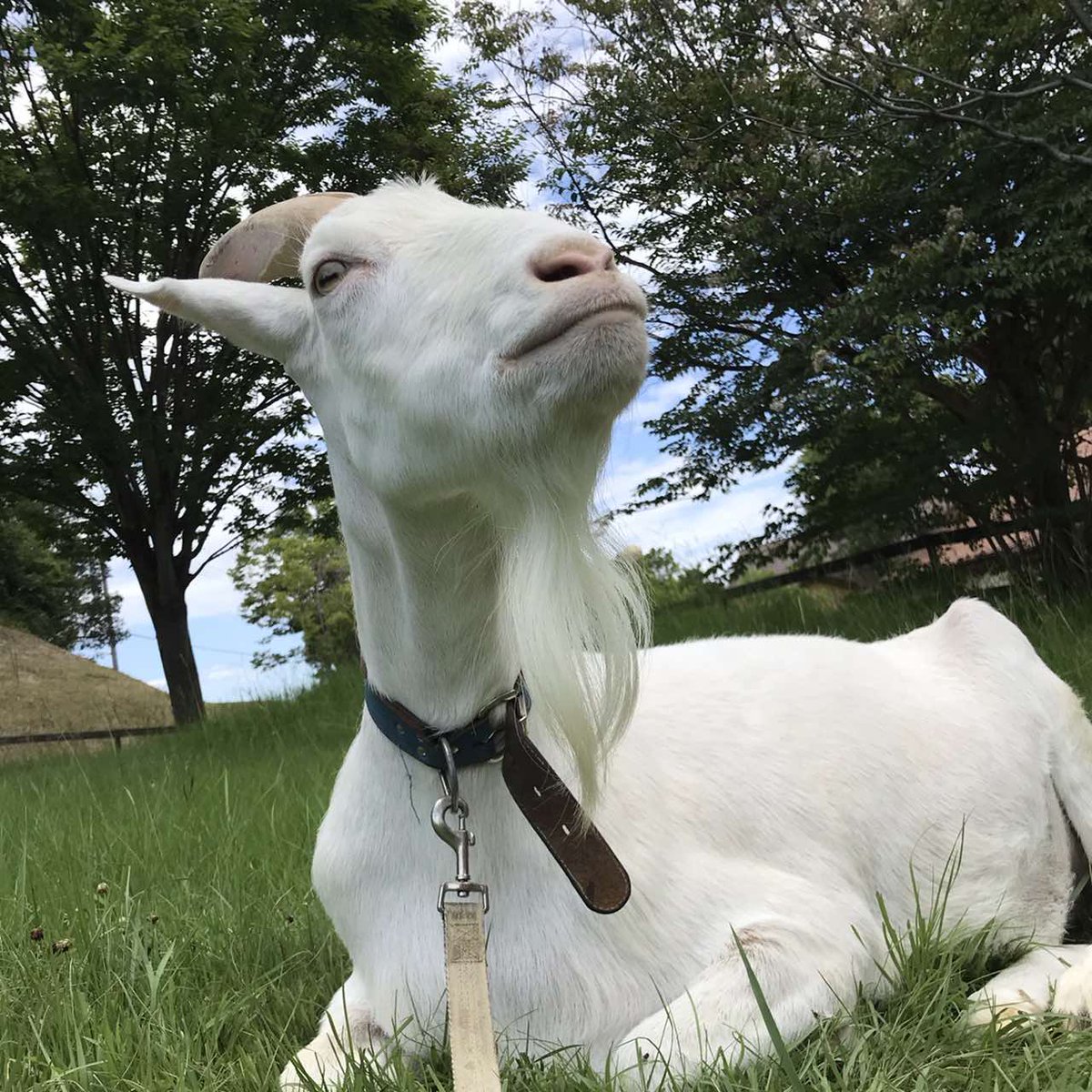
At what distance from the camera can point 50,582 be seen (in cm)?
2053

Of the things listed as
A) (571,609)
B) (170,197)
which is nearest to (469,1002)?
(571,609)

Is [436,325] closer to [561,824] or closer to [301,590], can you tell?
[561,824]

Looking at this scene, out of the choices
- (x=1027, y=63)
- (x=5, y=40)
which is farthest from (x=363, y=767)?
(x=5, y=40)

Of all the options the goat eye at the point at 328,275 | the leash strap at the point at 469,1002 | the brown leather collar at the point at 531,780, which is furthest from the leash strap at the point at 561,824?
the goat eye at the point at 328,275

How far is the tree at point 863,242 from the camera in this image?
6.00m

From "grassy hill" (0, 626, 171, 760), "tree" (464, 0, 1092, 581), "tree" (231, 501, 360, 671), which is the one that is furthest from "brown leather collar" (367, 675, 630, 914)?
"tree" (231, 501, 360, 671)

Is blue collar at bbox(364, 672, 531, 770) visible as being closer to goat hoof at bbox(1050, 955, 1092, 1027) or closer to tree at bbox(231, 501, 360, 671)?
goat hoof at bbox(1050, 955, 1092, 1027)

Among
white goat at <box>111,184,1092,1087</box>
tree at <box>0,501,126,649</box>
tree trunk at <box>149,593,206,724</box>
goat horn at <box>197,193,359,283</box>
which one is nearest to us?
white goat at <box>111,184,1092,1087</box>

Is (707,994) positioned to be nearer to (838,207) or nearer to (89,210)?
(838,207)

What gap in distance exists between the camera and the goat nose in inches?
53.4

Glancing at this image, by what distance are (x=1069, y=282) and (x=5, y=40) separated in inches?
363

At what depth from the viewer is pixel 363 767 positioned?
1.73 meters

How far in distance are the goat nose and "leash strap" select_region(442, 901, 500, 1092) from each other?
2.66 ft

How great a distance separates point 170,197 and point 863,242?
6311mm
